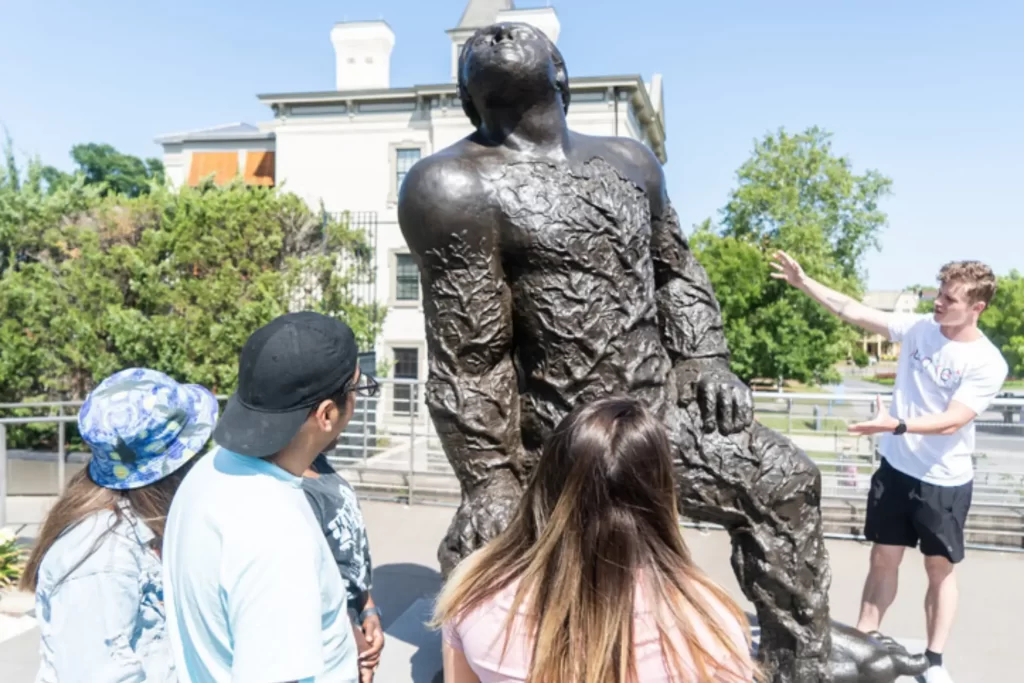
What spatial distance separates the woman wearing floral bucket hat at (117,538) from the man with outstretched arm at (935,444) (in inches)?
95.7

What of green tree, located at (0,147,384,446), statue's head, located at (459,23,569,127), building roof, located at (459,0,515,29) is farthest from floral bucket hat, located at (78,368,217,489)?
Result: building roof, located at (459,0,515,29)

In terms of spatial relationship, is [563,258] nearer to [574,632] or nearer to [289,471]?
[289,471]

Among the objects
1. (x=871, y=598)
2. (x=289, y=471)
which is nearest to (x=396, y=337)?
(x=871, y=598)

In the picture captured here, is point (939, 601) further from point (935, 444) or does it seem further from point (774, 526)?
point (774, 526)

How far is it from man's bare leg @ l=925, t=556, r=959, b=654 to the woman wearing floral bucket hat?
9.63ft

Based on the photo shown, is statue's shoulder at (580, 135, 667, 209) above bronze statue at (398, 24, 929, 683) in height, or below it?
above

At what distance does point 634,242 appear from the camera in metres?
2.54

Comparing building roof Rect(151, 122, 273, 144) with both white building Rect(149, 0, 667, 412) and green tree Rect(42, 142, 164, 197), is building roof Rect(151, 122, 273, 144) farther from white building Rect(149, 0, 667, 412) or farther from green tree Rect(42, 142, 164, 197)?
green tree Rect(42, 142, 164, 197)

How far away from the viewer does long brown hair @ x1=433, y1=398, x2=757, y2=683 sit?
3.93ft

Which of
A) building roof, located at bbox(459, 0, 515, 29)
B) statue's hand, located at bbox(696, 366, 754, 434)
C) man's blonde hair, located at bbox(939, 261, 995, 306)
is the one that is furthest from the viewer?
building roof, located at bbox(459, 0, 515, 29)

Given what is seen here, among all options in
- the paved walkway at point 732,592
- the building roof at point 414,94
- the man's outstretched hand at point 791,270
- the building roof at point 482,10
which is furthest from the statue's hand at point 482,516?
the building roof at point 482,10

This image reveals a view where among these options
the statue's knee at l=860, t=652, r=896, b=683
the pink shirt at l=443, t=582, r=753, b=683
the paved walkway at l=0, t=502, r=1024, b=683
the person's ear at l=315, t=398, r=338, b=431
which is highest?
the person's ear at l=315, t=398, r=338, b=431

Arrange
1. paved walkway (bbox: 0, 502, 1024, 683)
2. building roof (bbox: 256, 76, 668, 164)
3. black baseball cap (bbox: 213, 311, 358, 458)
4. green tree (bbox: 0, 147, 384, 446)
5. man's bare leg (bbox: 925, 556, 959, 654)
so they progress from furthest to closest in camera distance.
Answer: building roof (bbox: 256, 76, 668, 164)
green tree (bbox: 0, 147, 384, 446)
paved walkway (bbox: 0, 502, 1024, 683)
man's bare leg (bbox: 925, 556, 959, 654)
black baseball cap (bbox: 213, 311, 358, 458)

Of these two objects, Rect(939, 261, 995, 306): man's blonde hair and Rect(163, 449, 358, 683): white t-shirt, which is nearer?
Rect(163, 449, 358, 683): white t-shirt
